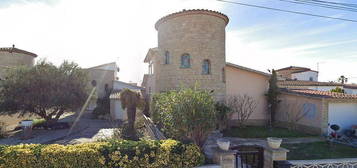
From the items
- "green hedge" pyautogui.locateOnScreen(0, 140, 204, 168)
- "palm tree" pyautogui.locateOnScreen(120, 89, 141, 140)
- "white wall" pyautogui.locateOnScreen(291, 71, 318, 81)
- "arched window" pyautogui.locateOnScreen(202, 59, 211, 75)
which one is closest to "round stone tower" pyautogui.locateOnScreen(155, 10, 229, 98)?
"arched window" pyautogui.locateOnScreen(202, 59, 211, 75)

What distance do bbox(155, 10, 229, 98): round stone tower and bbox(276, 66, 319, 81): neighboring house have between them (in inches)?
1186

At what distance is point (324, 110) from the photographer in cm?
1294

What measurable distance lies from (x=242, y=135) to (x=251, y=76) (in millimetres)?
6003

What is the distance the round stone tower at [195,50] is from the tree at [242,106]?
212 centimetres

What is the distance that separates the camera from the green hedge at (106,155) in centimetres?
545

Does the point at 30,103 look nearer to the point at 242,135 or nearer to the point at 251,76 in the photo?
the point at 242,135

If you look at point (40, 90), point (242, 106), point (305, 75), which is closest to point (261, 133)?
point (242, 106)

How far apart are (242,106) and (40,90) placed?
18252 millimetres

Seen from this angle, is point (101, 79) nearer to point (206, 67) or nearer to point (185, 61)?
point (185, 61)

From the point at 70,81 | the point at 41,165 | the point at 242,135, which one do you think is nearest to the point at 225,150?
the point at 41,165

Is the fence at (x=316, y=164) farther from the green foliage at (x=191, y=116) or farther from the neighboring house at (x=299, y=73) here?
the neighboring house at (x=299, y=73)

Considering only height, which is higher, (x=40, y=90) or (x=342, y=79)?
(x=342, y=79)

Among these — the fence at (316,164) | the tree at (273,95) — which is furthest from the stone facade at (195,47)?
Answer: the fence at (316,164)

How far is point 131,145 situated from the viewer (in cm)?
608
